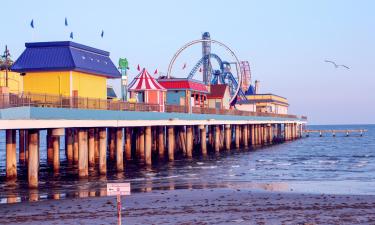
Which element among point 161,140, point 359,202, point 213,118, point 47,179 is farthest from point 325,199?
point 213,118

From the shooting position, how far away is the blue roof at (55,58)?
1561 inches

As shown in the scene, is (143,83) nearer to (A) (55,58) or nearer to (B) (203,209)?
(A) (55,58)

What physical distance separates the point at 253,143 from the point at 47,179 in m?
48.8

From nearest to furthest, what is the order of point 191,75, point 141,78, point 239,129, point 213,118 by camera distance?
point 141,78, point 213,118, point 239,129, point 191,75

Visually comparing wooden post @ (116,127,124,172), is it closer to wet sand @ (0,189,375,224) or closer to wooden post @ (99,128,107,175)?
wooden post @ (99,128,107,175)

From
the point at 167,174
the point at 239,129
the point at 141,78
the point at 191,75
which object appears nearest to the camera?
the point at 167,174

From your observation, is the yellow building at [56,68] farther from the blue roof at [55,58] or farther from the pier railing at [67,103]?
the pier railing at [67,103]

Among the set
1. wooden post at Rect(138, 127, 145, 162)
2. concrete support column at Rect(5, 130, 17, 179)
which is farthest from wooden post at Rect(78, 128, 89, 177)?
wooden post at Rect(138, 127, 145, 162)

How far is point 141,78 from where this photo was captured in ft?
184

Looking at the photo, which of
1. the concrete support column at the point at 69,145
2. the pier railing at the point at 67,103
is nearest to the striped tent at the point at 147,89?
the pier railing at the point at 67,103

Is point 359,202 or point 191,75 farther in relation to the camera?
point 191,75

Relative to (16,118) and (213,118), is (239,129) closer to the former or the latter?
(213,118)

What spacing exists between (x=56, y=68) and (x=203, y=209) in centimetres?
1758

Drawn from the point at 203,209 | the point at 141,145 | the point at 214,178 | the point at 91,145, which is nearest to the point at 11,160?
the point at 91,145
